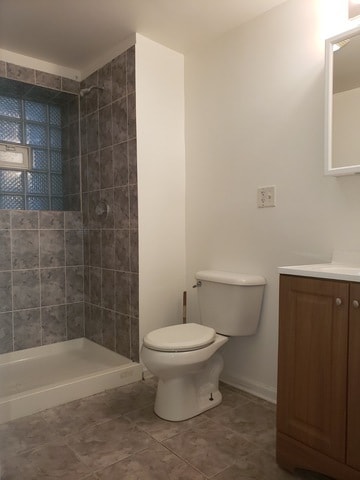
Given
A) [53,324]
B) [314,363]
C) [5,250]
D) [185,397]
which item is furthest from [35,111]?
[314,363]

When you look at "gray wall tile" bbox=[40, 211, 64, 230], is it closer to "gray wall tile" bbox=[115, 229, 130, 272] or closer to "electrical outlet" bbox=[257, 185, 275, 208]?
"gray wall tile" bbox=[115, 229, 130, 272]

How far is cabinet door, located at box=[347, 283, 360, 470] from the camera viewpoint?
47.3 inches

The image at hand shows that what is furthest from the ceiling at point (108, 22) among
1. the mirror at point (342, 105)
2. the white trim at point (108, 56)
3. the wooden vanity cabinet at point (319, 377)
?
the wooden vanity cabinet at point (319, 377)

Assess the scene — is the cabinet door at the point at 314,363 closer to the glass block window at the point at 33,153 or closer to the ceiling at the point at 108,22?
the ceiling at the point at 108,22

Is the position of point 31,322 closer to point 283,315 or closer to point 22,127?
point 22,127

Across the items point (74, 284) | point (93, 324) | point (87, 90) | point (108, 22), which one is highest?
point (108, 22)

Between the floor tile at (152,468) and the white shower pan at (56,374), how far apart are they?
2.18ft

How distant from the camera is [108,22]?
2.11 meters

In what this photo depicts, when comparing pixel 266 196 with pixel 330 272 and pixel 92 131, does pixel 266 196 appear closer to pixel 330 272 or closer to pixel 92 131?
pixel 330 272

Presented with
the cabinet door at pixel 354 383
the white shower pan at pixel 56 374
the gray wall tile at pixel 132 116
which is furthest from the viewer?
the gray wall tile at pixel 132 116

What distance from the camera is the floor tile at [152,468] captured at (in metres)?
1.40

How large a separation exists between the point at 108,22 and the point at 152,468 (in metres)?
2.32

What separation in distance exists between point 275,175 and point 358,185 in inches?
17.8

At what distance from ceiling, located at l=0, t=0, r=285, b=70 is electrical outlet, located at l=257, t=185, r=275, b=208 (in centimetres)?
97
